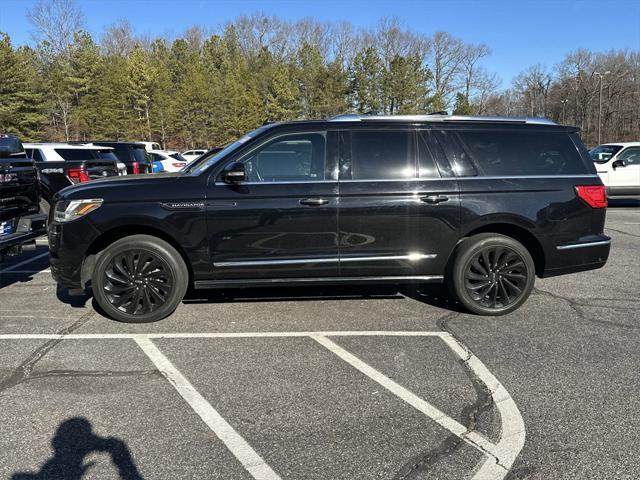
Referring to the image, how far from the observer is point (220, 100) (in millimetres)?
54562

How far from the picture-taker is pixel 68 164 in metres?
10.2

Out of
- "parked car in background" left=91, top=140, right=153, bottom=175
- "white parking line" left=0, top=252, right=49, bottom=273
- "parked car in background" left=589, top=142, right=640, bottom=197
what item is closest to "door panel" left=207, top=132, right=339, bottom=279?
"white parking line" left=0, top=252, right=49, bottom=273

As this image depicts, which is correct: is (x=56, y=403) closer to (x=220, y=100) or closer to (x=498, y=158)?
(x=498, y=158)

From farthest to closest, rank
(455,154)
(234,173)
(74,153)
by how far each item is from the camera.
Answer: (74,153) → (455,154) → (234,173)

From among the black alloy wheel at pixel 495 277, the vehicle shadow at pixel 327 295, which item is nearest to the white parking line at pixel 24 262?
the vehicle shadow at pixel 327 295

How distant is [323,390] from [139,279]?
7.41ft

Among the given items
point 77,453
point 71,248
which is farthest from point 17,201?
point 77,453

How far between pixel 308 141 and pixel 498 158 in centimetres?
189

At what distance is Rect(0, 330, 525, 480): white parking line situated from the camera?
2.66 metres

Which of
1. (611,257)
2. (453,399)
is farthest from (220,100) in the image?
(453,399)

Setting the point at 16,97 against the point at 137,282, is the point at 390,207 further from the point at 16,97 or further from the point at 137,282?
the point at 16,97

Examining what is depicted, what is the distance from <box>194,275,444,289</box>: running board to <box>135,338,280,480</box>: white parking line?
849mm

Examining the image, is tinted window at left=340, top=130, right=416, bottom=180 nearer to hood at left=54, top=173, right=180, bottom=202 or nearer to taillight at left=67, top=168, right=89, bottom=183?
hood at left=54, top=173, right=180, bottom=202

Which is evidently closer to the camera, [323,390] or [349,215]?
[323,390]
